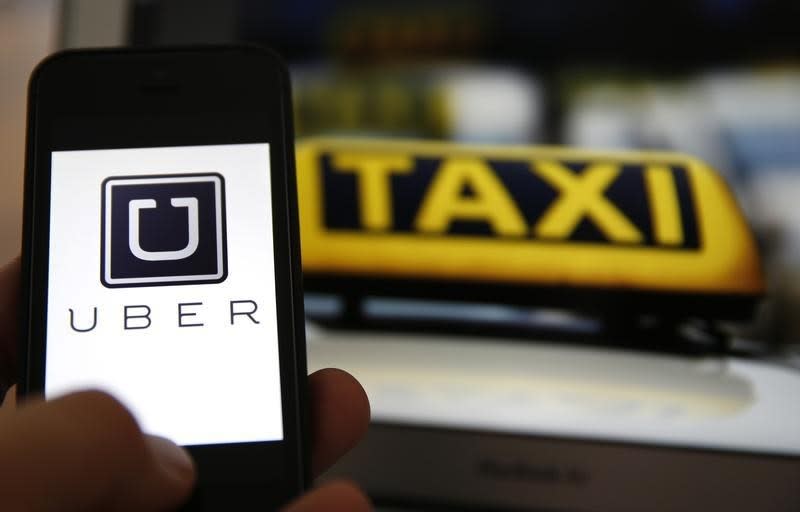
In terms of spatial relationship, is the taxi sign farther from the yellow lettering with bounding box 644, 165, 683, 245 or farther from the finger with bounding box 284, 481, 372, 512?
the finger with bounding box 284, 481, 372, 512

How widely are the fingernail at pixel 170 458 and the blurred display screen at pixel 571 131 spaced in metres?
0.14

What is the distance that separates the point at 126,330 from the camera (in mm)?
222

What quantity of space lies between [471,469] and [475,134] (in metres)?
0.58

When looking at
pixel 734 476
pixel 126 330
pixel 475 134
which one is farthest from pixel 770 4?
pixel 126 330

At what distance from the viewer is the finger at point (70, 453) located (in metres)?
0.13

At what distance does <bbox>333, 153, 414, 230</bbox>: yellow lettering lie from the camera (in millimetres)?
383

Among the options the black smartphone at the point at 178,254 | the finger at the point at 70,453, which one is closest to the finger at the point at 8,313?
the black smartphone at the point at 178,254

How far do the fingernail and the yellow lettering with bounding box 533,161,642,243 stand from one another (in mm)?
260

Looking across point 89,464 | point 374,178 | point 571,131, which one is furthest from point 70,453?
point 571,131

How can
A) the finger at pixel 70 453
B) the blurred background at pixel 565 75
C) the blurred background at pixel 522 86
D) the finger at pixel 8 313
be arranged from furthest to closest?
the blurred background at pixel 565 75 < the blurred background at pixel 522 86 < the finger at pixel 8 313 < the finger at pixel 70 453

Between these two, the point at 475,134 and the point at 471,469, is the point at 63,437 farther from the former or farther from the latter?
the point at 475,134

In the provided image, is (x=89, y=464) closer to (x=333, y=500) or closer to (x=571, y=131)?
(x=333, y=500)

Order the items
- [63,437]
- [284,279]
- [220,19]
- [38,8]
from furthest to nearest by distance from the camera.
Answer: [220,19] < [38,8] < [284,279] < [63,437]

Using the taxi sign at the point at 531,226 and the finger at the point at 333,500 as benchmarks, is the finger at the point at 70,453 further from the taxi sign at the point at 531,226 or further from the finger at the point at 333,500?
the taxi sign at the point at 531,226
